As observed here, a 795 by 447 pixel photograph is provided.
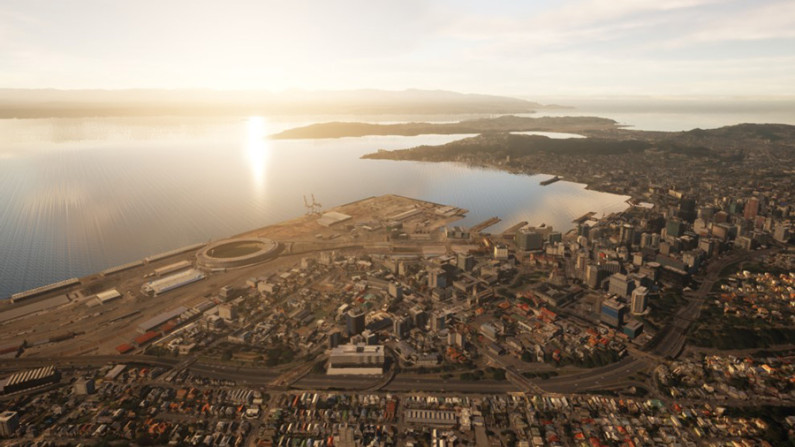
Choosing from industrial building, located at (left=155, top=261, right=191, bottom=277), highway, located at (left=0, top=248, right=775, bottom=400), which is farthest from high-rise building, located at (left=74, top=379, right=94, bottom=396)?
industrial building, located at (left=155, top=261, right=191, bottom=277)

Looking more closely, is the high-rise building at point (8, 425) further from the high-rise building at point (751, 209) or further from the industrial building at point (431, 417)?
the high-rise building at point (751, 209)

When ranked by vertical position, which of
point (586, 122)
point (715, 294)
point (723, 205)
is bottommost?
point (715, 294)

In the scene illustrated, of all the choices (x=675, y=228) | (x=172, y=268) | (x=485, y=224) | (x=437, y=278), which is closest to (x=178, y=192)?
(x=172, y=268)

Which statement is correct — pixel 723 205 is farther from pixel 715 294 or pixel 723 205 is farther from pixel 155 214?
pixel 155 214

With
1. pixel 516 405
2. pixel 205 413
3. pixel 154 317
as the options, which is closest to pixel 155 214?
pixel 154 317

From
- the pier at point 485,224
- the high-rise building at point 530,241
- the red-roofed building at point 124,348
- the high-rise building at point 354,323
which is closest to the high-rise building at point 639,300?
the high-rise building at point 530,241

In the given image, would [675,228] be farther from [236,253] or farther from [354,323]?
[236,253]
